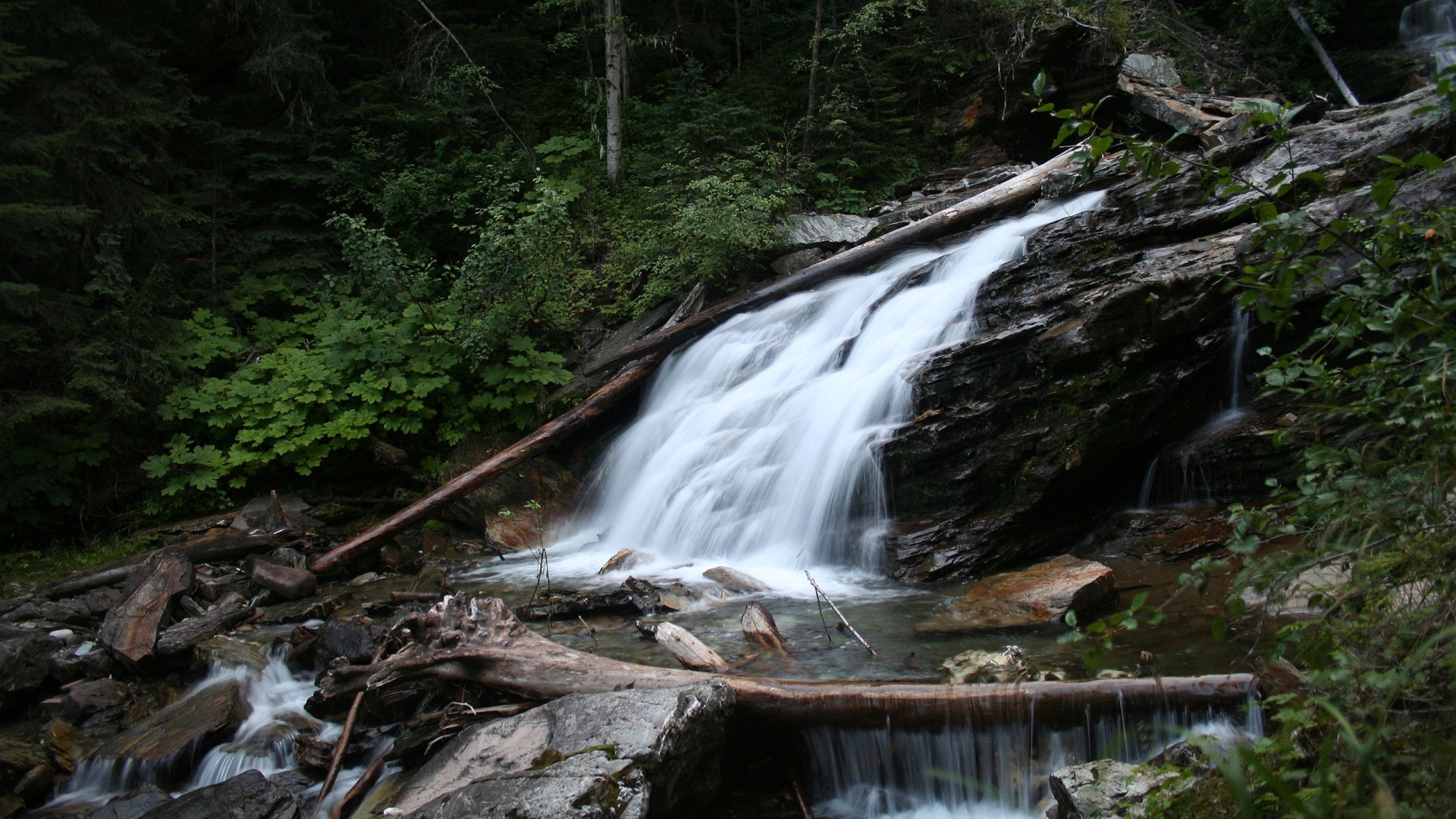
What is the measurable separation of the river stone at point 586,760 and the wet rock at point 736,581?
2.57 meters

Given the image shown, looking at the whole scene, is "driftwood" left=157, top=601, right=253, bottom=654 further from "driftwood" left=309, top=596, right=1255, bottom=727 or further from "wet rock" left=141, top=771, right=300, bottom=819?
"wet rock" left=141, top=771, right=300, bottom=819

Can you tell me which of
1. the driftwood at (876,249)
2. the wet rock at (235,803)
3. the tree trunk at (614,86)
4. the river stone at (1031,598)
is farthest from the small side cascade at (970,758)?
the tree trunk at (614,86)

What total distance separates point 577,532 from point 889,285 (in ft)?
14.4

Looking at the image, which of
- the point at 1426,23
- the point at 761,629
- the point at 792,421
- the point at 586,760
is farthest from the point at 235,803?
the point at 1426,23

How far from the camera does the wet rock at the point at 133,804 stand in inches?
154

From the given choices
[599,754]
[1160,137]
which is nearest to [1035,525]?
[599,754]

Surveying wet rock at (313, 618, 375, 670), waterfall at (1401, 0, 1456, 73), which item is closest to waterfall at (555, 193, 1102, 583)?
wet rock at (313, 618, 375, 670)

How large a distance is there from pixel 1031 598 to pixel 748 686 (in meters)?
2.31

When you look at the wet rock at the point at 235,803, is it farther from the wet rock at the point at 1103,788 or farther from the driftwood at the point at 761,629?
the wet rock at the point at 1103,788

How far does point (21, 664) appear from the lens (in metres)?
5.23

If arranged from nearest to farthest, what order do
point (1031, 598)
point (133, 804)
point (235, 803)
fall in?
point (235, 803), point (133, 804), point (1031, 598)

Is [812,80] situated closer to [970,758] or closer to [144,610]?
[144,610]

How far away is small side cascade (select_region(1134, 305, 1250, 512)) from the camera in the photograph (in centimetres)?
666

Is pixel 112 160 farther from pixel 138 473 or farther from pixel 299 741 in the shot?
pixel 299 741
